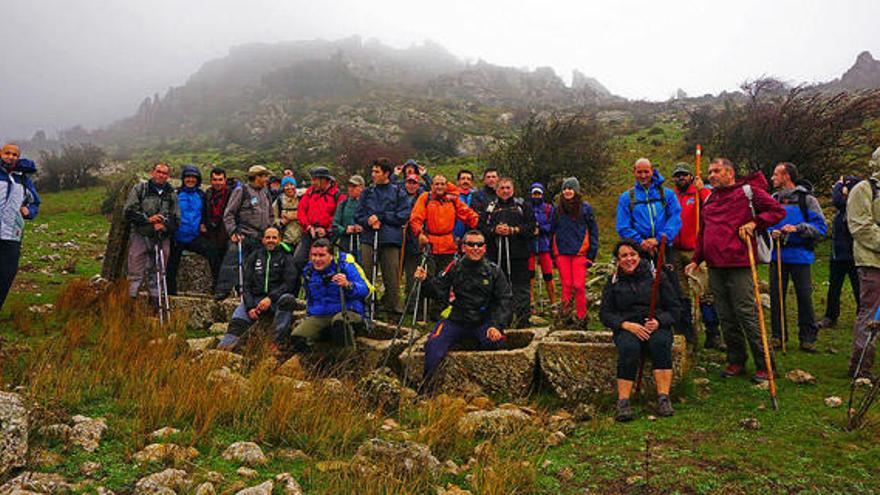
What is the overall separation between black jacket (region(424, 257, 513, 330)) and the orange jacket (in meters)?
1.78

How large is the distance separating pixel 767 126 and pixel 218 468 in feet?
61.8

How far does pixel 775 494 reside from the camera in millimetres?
3400

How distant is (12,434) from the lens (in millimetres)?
3166

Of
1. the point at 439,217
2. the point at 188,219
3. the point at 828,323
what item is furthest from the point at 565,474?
the point at 188,219

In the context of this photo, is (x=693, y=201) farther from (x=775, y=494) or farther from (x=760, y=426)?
(x=775, y=494)

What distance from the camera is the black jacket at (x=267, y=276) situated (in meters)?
7.52

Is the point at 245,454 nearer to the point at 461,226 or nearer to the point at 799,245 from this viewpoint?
the point at 461,226

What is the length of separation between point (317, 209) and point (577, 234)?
14.2 ft

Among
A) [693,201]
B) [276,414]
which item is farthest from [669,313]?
[276,414]

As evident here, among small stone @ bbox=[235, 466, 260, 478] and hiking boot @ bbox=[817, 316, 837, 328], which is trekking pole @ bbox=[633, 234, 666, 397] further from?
hiking boot @ bbox=[817, 316, 837, 328]

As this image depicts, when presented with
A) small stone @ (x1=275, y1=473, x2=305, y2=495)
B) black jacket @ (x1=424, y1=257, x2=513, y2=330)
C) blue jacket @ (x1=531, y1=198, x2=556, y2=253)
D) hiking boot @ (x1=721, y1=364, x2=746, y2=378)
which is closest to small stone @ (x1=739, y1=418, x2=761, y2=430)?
hiking boot @ (x1=721, y1=364, x2=746, y2=378)

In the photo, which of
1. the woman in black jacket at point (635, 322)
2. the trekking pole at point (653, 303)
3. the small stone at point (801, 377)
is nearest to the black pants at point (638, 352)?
the woman in black jacket at point (635, 322)

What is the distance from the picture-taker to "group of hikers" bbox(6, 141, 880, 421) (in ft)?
18.6

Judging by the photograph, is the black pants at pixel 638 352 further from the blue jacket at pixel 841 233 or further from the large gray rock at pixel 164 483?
the blue jacket at pixel 841 233
